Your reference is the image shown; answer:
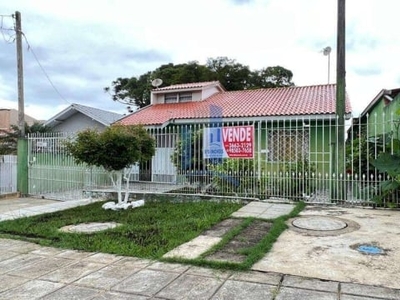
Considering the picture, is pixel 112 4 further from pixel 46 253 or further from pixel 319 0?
pixel 46 253

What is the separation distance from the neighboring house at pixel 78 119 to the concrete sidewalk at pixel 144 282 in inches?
478

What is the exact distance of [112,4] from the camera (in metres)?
8.92

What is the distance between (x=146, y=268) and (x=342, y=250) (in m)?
2.65

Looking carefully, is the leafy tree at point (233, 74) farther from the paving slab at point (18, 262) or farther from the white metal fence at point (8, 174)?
the paving slab at point (18, 262)

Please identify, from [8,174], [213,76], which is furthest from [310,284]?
[213,76]

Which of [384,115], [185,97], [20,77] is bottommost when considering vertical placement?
[384,115]

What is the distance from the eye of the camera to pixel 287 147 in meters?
9.41

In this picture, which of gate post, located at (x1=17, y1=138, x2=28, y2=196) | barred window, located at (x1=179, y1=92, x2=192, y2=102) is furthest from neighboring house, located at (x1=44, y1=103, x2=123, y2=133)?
gate post, located at (x1=17, y1=138, x2=28, y2=196)

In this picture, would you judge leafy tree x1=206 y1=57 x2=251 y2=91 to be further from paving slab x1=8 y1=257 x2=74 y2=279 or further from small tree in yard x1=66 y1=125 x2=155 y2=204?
paving slab x1=8 y1=257 x2=74 y2=279

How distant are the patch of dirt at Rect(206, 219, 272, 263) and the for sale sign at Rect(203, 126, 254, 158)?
2.77 m

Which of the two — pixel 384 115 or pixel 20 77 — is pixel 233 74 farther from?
pixel 384 115

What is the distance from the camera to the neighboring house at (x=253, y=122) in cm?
892

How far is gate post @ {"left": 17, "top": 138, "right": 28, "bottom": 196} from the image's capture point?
12117 mm

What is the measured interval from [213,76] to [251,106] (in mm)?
14277
